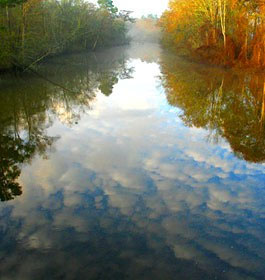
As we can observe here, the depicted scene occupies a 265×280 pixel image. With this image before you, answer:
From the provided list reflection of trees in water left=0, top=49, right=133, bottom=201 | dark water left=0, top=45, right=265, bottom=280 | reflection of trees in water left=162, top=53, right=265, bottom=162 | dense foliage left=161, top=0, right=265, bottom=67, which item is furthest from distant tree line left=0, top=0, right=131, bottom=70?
dense foliage left=161, top=0, right=265, bottom=67

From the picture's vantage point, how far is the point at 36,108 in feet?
59.4

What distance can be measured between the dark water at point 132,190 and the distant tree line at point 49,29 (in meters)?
8.63

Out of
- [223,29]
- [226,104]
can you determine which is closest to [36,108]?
[226,104]

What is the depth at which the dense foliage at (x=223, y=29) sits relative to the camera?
32375mm

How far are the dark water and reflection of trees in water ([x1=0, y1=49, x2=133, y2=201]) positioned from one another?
0.26ft

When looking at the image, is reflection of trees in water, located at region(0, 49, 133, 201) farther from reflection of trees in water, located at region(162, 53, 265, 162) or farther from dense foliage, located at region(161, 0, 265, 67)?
dense foliage, located at region(161, 0, 265, 67)

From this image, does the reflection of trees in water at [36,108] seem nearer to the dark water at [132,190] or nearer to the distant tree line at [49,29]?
the dark water at [132,190]

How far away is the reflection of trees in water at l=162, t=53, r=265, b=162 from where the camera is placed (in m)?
13.4

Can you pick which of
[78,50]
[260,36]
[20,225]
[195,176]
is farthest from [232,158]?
[78,50]

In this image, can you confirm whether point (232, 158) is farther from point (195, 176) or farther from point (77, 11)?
point (77, 11)

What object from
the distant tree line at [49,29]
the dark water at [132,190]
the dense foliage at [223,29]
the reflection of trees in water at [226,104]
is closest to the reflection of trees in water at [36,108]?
the dark water at [132,190]

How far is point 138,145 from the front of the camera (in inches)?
500

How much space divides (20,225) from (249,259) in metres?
4.85

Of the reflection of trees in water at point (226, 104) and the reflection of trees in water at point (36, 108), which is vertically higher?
the reflection of trees in water at point (36, 108)
